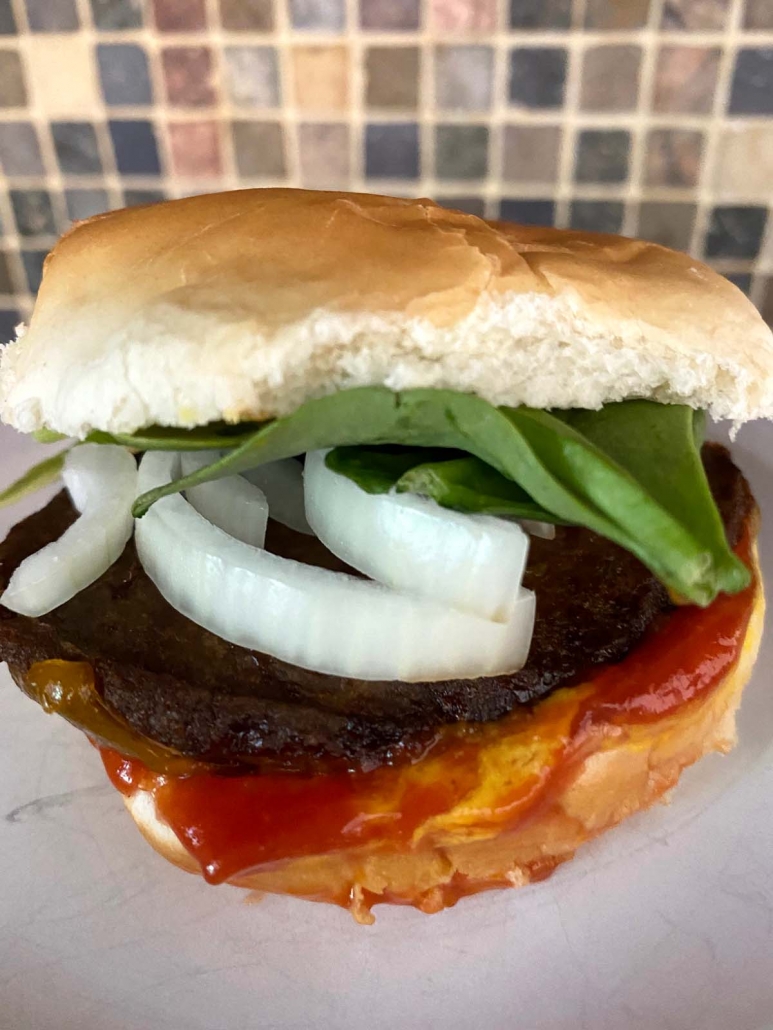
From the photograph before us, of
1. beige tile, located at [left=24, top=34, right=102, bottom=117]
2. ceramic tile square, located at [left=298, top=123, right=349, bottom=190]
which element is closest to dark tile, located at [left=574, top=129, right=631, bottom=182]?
ceramic tile square, located at [left=298, top=123, right=349, bottom=190]

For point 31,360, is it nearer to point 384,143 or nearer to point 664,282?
point 664,282

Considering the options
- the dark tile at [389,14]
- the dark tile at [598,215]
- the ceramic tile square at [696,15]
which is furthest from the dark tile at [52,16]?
the ceramic tile square at [696,15]

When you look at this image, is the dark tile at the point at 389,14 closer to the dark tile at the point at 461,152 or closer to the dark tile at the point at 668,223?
the dark tile at the point at 461,152

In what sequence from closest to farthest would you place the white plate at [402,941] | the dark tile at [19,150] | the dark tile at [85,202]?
the white plate at [402,941] < the dark tile at [19,150] < the dark tile at [85,202]

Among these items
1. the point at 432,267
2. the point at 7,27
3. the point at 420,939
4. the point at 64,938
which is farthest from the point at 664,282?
the point at 7,27

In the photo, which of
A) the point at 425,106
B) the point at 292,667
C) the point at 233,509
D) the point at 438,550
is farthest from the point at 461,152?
the point at 292,667
